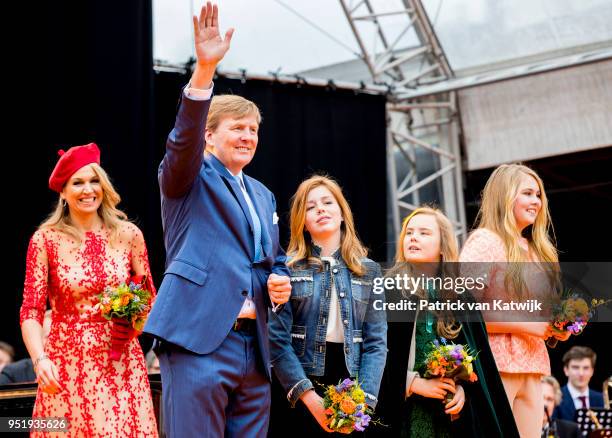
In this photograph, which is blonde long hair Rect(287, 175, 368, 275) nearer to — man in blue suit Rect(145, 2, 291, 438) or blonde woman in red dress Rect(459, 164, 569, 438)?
blonde woman in red dress Rect(459, 164, 569, 438)

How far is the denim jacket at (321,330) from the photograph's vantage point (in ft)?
11.1

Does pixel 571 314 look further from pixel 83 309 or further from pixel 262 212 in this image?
pixel 83 309

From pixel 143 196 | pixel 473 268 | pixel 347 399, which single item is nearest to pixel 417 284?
pixel 473 268

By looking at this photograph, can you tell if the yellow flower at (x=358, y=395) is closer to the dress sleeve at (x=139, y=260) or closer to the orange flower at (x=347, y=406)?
the orange flower at (x=347, y=406)

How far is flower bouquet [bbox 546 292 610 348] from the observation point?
3736mm

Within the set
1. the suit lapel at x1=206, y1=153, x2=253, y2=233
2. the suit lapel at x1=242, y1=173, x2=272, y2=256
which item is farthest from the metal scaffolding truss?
the suit lapel at x1=206, y1=153, x2=253, y2=233

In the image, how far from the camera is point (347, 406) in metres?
3.17

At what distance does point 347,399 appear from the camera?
319 cm

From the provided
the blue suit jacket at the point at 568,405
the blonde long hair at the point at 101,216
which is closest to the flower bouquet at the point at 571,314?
the blonde long hair at the point at 101,216

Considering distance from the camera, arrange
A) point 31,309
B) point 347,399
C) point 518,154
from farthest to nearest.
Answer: point 518,154 → point 31,309 → point 347,399

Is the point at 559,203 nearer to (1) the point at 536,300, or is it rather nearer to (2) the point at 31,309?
(1) the point at 536,300

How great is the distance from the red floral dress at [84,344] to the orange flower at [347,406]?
88 centimetres

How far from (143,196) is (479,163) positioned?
11.4 ft

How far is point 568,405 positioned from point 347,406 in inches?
231
